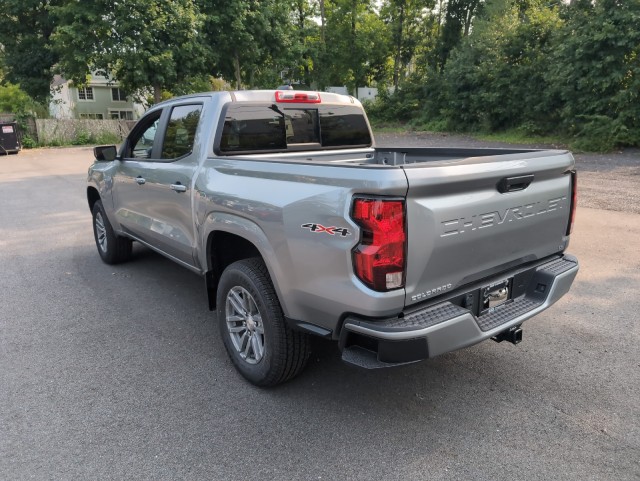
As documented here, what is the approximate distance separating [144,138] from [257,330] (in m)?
2.65

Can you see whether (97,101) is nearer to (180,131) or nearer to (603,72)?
(603,72)

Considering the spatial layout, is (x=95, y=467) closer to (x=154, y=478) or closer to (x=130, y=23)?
(x=154, y=478)

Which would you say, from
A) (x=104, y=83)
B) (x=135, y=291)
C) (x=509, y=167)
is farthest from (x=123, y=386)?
(x=104, y=83)

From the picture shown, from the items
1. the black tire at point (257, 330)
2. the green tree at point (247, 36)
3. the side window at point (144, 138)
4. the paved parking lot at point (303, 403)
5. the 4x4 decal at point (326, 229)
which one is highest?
the green tree at point (247, 36)

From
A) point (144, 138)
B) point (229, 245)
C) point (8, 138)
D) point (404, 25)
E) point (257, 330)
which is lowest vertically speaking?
point (257, 330)

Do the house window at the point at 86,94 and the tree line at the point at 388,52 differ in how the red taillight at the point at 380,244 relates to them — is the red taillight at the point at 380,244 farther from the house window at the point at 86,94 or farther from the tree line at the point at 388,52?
the house window at the point at 86,94

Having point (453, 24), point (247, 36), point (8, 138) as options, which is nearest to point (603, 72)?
point (247, 36)

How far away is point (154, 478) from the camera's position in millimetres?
2514

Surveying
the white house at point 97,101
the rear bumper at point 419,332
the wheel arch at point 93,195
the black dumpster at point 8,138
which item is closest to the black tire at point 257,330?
the rear bumper at point 419,332

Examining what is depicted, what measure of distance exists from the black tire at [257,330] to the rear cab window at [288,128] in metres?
1.12

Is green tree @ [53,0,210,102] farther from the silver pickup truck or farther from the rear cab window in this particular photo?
the silver pickup truck

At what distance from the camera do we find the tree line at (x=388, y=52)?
53.3 ft

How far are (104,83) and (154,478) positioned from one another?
51.4m

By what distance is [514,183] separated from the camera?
112 inches
